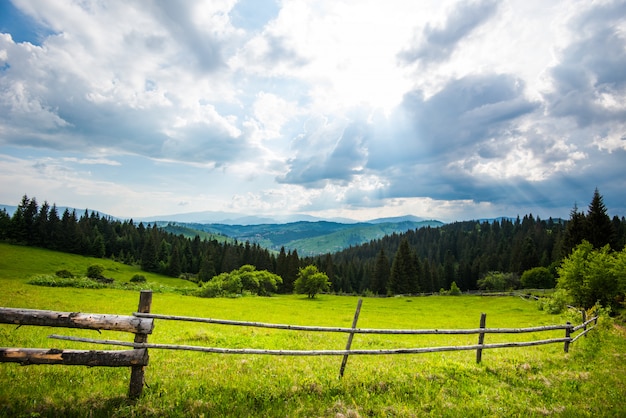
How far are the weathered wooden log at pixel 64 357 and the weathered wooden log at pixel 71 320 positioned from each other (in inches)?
21.4

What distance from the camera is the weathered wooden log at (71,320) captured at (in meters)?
6.79

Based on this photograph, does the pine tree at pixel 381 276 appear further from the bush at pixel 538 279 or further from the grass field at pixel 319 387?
the grass field at pixel 319 387

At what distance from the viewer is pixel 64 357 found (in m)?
6.91

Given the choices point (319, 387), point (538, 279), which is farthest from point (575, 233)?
point (319, 387)

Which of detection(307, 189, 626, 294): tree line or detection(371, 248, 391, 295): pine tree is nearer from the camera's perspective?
detection(307, 189, 626, 294): tree line

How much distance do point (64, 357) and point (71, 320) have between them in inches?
30.5

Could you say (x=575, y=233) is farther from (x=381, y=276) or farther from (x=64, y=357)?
(x=64, y=357)

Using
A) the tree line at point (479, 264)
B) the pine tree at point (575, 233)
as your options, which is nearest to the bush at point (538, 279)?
the tree line at point (479, 264)

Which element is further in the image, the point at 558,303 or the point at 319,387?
the point at 558,303

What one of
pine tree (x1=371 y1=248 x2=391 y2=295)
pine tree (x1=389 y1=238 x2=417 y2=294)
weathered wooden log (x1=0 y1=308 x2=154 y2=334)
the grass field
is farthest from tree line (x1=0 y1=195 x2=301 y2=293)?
weathered wooden log (x1=0 y1=308 x2=154 y2=334)

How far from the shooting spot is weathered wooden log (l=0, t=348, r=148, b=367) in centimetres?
677

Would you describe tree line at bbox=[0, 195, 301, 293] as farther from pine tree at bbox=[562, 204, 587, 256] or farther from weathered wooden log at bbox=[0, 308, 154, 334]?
weathered wooden log at bbox=[0, 308, 154, 334]

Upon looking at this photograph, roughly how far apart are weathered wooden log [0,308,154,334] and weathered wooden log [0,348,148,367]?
54cm

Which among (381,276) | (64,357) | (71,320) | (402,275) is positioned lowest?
(381,276)
